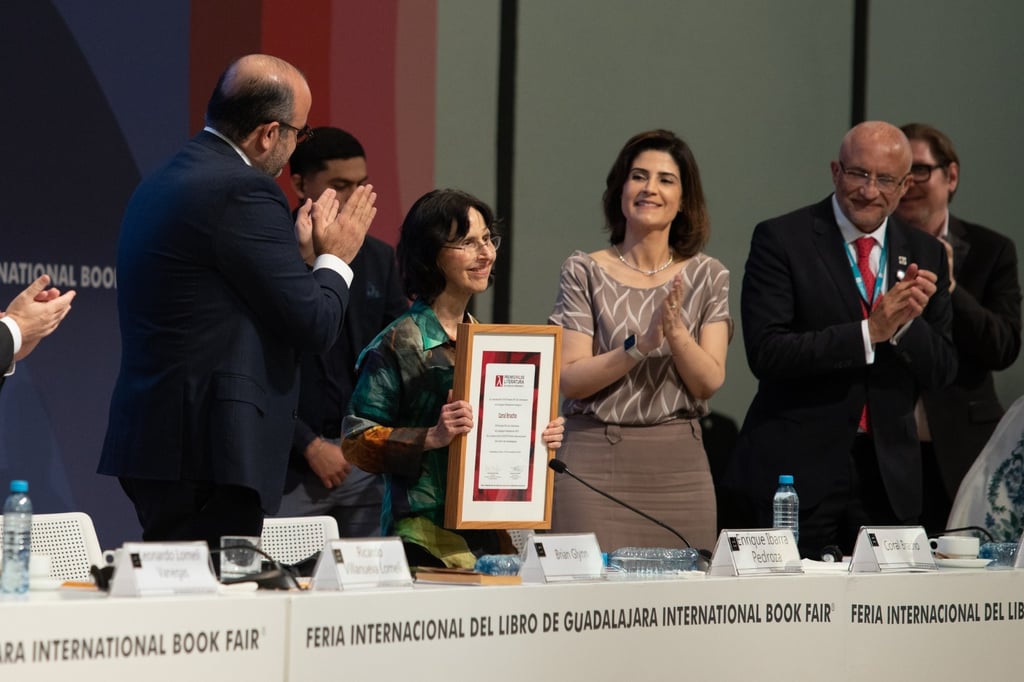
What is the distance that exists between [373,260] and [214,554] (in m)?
1.99

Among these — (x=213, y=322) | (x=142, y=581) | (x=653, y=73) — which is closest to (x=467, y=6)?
(x=653, y=73)

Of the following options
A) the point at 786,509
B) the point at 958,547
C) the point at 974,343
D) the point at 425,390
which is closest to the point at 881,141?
the point at 974,343

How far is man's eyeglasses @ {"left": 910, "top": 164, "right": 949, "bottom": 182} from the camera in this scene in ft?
15.4

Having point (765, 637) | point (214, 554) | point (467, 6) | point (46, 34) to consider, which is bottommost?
point (765, 637)

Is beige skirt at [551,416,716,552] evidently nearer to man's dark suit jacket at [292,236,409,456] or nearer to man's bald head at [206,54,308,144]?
man's dark suit jacket at [292,236,409,456]

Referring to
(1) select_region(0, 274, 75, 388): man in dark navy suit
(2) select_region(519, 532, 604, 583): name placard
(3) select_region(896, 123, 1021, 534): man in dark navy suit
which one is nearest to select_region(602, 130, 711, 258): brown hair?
(3) select_region(896, 123, 1021, 534): man in dark navy suit

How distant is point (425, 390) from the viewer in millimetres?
2988

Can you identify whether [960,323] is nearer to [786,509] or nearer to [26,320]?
[786,509]

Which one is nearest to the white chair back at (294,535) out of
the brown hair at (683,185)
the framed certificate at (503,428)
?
the framed certificate at (503,428)

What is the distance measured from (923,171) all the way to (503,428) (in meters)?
2.42

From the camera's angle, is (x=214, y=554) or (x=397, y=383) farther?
(x=397, y=383)

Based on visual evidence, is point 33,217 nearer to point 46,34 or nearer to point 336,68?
point 46,34

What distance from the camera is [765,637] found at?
105 inches

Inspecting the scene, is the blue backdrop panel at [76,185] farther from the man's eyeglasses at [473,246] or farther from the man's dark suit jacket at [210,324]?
the man's eyeglasses at [473,246]
